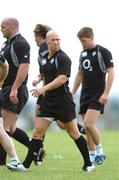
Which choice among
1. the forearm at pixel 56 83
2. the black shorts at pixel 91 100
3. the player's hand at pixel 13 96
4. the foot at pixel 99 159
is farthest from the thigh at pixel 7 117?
the forearm at pixel 56 83

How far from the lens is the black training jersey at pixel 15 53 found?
16.0 meters

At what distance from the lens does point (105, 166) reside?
53.9 ft

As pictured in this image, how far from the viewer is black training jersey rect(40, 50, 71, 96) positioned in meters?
14.5

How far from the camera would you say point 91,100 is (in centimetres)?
1677

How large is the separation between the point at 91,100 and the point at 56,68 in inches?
90.3

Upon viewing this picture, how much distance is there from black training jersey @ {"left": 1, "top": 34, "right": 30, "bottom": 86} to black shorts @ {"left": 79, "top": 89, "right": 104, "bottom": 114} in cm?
140

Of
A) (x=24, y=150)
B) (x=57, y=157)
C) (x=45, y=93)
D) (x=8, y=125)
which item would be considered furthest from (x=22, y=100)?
(x=24, y=150)

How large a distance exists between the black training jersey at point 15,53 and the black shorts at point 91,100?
55.0 inches

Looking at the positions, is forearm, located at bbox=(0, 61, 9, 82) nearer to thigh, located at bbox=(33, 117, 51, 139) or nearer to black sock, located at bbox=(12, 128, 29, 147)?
thigh, located at bbox=(33, 117, 51, 139)

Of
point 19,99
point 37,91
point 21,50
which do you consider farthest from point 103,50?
point 37,91

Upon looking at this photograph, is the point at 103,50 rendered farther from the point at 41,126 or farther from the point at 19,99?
the point at 41,126

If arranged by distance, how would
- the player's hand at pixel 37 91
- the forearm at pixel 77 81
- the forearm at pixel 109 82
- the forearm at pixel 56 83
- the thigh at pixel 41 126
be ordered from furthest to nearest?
the forearm at pixel 77 81 < the forearm at pixel 109 82 < the thigh at pixel 41 126 < the forearm at pixel 56 83 < the player's hand at pixel 37 91

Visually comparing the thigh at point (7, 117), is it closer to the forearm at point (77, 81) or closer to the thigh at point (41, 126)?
the thigh at point (41, 126)

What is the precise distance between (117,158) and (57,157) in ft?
3.94
